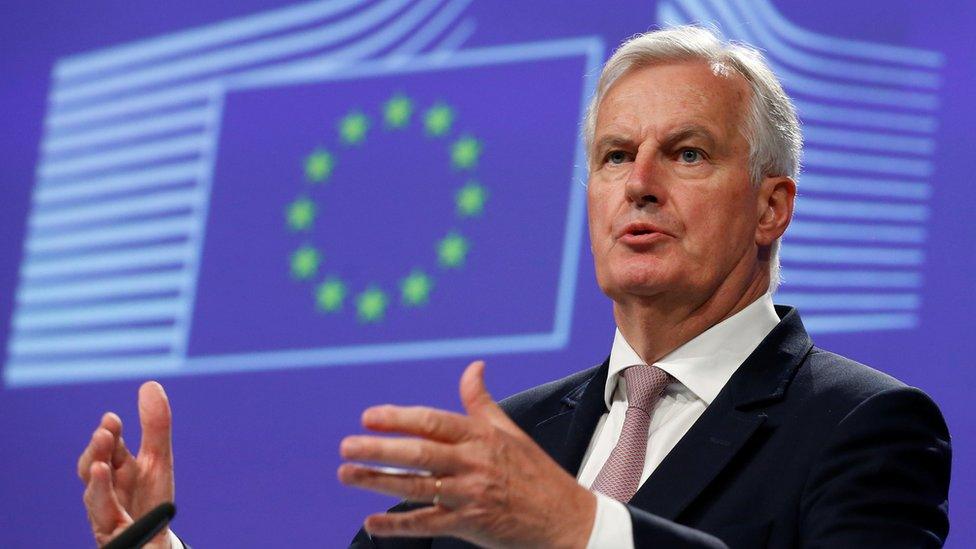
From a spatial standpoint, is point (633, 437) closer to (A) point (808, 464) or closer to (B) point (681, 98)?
(A) point (808, 464)

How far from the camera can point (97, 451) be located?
1.79 meters

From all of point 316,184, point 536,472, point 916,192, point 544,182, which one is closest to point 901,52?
point 916,192

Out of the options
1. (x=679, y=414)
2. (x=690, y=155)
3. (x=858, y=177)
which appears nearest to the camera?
(x=679, y=414)

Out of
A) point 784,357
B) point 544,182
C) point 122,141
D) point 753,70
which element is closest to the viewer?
point 784,357

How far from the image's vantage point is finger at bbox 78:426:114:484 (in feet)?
5.82

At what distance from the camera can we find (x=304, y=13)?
3.54 metres

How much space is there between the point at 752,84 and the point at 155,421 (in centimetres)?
114

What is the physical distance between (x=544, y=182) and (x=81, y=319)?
A: 133 cm

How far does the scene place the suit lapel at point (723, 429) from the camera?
190 centimetres

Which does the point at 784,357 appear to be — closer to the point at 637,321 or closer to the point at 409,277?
the point at 637,321

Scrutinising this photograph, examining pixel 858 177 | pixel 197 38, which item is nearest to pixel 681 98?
pixel 858 177

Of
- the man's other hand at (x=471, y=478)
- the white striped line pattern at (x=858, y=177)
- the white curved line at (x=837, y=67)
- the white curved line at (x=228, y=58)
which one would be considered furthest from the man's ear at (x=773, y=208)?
the white curved line at (x=228, y=58)

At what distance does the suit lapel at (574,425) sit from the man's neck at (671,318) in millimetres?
101

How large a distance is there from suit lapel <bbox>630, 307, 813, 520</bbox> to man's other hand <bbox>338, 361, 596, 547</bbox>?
0.47 m
